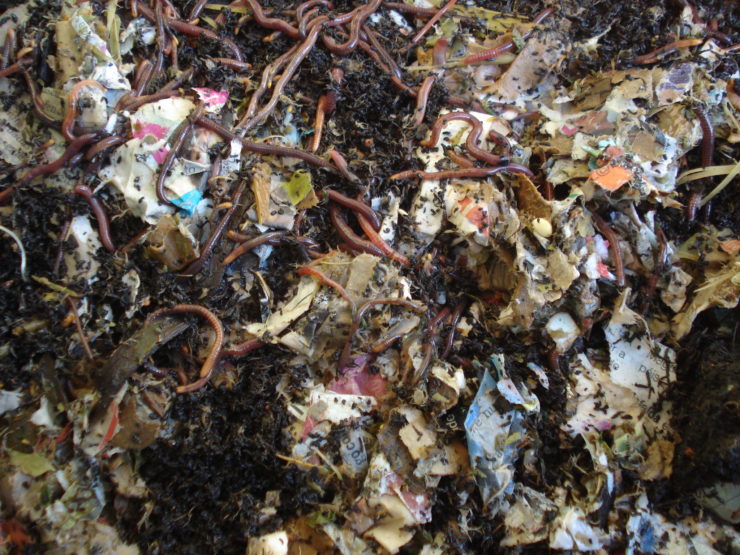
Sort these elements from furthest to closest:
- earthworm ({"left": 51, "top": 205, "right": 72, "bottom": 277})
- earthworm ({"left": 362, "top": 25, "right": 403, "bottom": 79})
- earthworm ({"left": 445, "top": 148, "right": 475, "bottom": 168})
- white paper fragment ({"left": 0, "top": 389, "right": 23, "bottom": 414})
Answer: earthworm ({"left": 362, "top": 25, "right": 403, "bottom": 79})
earthworm ({"left": 445, "top": 148, "right": 475, "bottom": 168})
earthworm ({"left": 51, "top": 205, "right": 72, "bottom": 277})
white paper fragment ({"left": 0, "top": 389, "right": 23, "bottom": 414})

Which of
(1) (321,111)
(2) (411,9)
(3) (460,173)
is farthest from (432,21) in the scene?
(3) (460,173)

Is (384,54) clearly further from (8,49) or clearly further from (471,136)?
(8,49)

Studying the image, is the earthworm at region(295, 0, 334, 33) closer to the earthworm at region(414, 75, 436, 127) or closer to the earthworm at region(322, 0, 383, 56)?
the earthworm at region(322, 0, 383, 56)

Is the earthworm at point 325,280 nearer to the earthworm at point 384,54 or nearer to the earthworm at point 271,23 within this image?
the earthworm at point 384,54

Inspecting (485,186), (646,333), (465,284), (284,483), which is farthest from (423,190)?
(284,483)

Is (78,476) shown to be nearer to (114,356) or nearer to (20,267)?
(114,356)

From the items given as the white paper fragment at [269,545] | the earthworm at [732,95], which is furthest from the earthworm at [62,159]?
the earthworm at [732,95]

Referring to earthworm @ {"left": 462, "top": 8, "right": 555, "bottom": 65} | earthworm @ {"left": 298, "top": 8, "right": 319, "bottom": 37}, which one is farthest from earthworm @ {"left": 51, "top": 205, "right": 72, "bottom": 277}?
earthworm @ {"left": 462, "top": 8, "right": 555, "bottom": 65}
